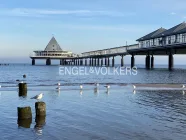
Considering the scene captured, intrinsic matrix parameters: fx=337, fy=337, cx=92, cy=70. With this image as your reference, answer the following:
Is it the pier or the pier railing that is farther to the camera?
the pier railing

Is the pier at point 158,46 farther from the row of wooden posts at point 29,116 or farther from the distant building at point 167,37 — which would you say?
the row of wooden posts at point 29,116

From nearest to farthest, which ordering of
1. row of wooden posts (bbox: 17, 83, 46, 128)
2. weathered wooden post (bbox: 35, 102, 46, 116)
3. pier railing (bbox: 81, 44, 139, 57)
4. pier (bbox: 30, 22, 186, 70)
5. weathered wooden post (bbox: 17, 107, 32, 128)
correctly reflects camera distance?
row of wooden posts (bbox: 17, 83, 46, 128), weathered wooden post (bbox: 17, 107, 32, 128), weathered wooden post (bbox: 35, 102, 46, 116), pier (bbox: 30, 22, 186, 70), pier railing (bbox: 81, 44, 139, 57)

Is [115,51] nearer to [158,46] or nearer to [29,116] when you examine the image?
[158,46]

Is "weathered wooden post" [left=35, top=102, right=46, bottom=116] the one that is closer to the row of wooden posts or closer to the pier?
the row of wooden posts

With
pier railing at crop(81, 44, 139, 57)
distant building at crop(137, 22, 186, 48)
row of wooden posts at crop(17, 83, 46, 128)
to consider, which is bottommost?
row of wooden posts at crop(17, 83, 46, 128)

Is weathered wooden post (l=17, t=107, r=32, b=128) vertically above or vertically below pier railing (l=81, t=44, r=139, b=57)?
below

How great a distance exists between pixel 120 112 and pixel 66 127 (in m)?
4.65

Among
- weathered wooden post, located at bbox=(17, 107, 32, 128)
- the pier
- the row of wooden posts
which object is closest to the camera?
the row of wooden posts

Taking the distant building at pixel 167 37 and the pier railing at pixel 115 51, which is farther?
the pier railing at pixel 115 51

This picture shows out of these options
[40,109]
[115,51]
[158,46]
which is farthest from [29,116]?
[115,51]

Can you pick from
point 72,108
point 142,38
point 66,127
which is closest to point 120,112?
point 72,108

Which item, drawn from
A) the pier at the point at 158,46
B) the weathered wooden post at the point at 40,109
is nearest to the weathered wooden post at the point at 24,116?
the weathered wooden post at the point at 40,109

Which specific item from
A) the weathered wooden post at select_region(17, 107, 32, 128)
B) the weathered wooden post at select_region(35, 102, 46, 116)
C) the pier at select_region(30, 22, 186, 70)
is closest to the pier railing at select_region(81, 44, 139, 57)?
the pier at select_region(30, 22, 186, 70)

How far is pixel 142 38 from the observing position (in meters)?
126
